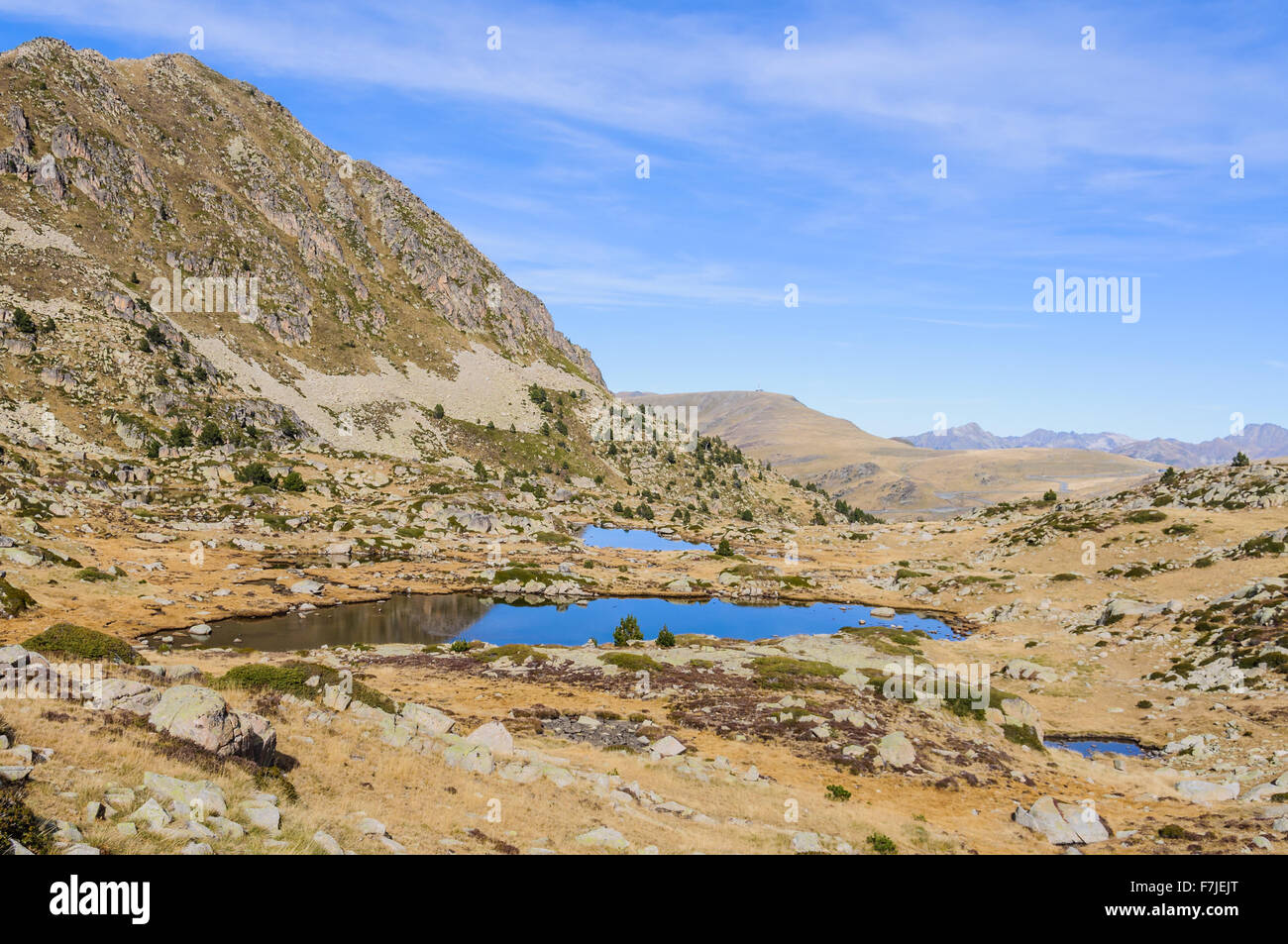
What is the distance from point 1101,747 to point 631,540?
91.6 metres

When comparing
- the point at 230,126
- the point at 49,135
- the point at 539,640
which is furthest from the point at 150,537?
the point at 230,126

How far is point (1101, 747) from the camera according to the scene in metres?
39.2

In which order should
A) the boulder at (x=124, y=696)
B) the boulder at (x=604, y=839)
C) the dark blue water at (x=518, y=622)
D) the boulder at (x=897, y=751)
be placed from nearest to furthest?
1. the boulder at (x=124, y=696)
2. the boulder at (x=604, y=839)
3. the boulder at (x=897, y=751)
4. the dark blue water at (x=518, y=622)

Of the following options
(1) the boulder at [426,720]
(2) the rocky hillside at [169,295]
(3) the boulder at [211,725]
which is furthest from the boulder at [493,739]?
(2) the rocky hillside at [169,295]

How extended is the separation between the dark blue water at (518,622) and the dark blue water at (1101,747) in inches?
1058

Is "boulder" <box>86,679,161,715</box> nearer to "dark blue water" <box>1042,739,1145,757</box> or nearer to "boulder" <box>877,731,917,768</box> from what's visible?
"boulder" <box>877,731,917,768</box>

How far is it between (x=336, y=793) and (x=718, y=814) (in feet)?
42.9

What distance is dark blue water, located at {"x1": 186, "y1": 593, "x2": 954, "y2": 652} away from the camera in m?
58.7

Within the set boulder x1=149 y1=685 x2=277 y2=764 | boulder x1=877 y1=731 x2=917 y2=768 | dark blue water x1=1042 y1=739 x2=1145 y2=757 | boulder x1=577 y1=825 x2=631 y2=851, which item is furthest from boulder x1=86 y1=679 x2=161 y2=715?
dark blue water x1=1042 y1=739 x2=1145 y2=757

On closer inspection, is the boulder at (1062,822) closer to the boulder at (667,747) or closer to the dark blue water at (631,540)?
the boulder at (667,747)

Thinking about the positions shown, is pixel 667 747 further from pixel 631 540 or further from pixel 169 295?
pixel 169 295

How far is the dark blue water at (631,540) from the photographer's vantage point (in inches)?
4700

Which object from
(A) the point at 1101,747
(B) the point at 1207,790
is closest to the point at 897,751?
(B) the point at 1207,790
